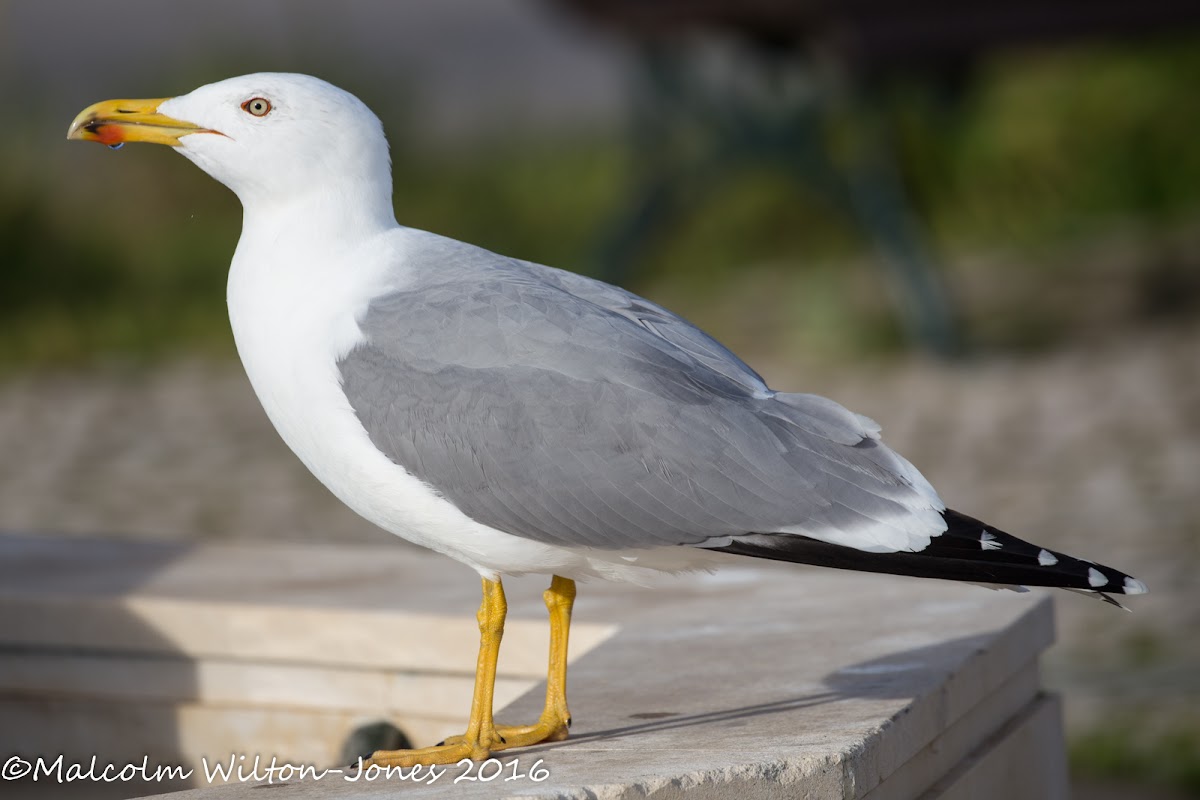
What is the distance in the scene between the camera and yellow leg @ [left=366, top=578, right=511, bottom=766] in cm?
252

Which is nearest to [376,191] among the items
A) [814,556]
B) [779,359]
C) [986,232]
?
[814,556]

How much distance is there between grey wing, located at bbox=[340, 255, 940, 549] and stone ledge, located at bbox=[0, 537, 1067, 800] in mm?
388

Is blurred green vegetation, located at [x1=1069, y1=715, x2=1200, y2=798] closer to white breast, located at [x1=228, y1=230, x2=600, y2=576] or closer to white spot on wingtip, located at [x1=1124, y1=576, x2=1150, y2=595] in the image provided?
white spot on wingtip, located at [x1=1124, y1=576, x2=1150, y2=595]

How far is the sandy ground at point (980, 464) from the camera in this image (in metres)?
4.93

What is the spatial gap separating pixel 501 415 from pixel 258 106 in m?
0.61

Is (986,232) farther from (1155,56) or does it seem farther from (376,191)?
(376,191)

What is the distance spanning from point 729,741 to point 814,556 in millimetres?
367

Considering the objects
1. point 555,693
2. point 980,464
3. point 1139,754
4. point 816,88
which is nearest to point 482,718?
point 555,693

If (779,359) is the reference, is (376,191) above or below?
below

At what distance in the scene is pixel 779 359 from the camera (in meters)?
8.77

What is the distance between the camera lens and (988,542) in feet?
7.50

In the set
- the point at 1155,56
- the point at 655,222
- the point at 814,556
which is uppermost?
the point at 1155,56

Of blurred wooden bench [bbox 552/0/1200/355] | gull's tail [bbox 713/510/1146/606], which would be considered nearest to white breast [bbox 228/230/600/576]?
gull's tail [bbox 713/510/1146/606]

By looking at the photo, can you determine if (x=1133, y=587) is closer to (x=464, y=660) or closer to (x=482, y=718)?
(x=482, y=718)
